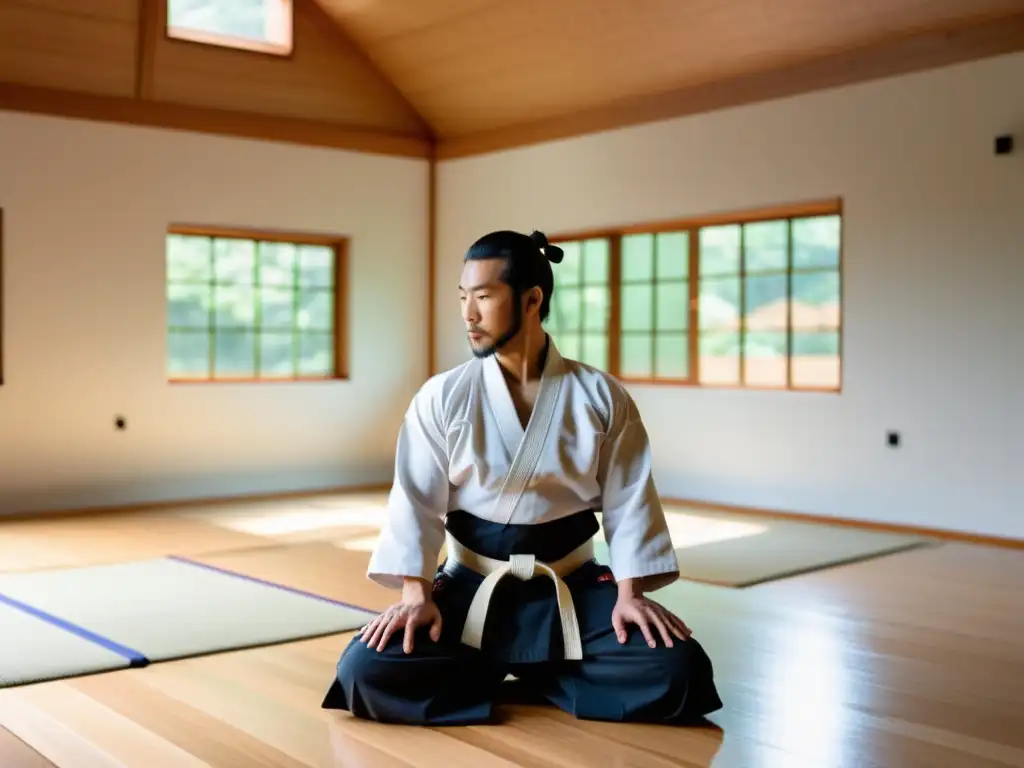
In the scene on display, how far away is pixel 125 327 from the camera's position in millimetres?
6555

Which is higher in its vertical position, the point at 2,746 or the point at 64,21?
the point at 64,21

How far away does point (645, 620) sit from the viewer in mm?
2611

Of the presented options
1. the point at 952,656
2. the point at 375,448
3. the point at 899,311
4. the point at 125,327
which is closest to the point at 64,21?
the point at 125,327

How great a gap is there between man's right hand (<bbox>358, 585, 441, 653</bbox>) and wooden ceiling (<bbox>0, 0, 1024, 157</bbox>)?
393cm

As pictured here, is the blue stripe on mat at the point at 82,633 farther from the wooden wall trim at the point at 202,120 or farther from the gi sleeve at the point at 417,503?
the wooden wall trim at the point at 202,120

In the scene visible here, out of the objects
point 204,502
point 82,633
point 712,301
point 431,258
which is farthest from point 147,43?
point 82,633

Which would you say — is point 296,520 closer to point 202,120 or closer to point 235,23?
point 202,120

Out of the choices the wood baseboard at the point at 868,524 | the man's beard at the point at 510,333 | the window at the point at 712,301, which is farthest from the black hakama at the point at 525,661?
the window at the point at 712,301

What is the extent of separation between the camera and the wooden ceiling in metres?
5.64

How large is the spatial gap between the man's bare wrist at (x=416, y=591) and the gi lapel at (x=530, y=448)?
0.73ft

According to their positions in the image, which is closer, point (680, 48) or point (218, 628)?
point (218, 628)

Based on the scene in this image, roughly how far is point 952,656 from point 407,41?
4933 millimetres

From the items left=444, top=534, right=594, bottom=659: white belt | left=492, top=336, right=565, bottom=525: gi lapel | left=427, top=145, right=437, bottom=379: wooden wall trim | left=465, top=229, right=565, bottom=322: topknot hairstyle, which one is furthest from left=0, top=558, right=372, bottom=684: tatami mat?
left=427, top=145, right=437, bottom=379: wooden wall trim

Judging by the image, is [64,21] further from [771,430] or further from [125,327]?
[771,430]
